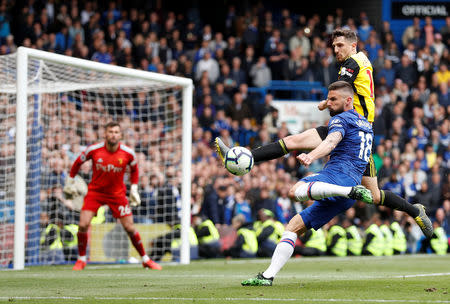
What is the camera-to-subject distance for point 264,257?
17.4 meters

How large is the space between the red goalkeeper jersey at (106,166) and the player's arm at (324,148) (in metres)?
5.37

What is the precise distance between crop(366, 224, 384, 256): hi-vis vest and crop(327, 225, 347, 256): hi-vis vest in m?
0.61

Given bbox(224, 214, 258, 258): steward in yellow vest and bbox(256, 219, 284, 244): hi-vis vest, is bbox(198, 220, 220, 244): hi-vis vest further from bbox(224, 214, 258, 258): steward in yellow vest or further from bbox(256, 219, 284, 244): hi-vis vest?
bbox(256, 219, 284, 244): hi-vis vest

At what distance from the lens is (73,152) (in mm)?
15773

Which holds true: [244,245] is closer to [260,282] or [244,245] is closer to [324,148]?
[260,282]

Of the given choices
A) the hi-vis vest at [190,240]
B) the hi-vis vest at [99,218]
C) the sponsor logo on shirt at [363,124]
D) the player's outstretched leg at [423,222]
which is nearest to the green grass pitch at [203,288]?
the player's outstretched leg at [423,222]

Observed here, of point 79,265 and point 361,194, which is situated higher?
point 361,194

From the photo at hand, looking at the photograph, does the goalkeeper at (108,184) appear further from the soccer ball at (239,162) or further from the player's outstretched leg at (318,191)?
the player's outstretched leg at (318,191)

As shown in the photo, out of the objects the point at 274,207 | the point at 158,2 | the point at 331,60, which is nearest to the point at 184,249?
the point at 274,207

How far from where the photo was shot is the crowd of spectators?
19609 mm

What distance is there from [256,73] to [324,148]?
51.0 feet

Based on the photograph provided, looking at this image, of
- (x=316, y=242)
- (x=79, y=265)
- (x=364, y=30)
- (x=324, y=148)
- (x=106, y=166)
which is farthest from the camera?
(x=364, y=30)

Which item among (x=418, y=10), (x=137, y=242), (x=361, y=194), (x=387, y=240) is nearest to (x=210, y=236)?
(x=137, y=242)

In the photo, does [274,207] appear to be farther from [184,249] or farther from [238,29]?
[238,29]
